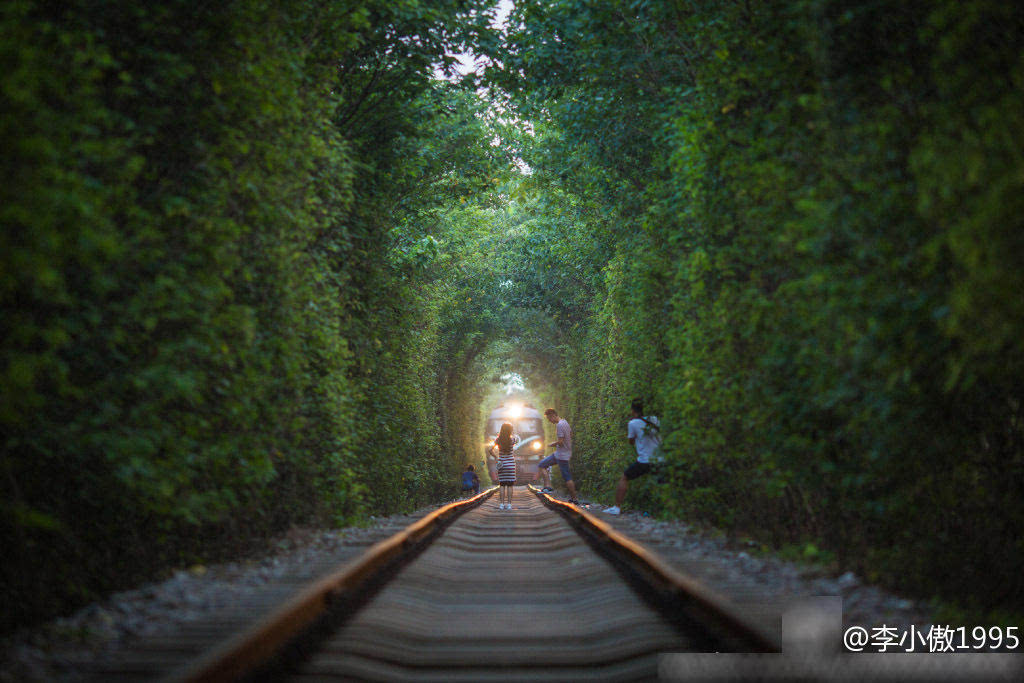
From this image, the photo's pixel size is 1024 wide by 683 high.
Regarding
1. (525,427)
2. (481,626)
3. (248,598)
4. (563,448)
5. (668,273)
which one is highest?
(668,273)

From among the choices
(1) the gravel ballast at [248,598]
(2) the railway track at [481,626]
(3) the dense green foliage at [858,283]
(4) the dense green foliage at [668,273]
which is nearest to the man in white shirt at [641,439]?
(4) the dense green foliage at [668,273]

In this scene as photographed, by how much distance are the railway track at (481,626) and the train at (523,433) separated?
33009mm

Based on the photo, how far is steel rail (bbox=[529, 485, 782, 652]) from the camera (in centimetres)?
371

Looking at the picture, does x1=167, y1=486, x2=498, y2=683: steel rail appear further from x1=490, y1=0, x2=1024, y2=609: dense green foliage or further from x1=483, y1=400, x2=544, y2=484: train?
x1=483, y1=400, x2=544, y2=484: train

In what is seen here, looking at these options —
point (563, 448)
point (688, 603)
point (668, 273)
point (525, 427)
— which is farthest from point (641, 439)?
point (525, 427)

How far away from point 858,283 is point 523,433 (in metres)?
40.3

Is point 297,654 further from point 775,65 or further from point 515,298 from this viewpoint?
point 515,298

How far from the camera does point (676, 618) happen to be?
4719 millimetres

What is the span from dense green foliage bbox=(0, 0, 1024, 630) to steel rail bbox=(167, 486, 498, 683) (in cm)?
104

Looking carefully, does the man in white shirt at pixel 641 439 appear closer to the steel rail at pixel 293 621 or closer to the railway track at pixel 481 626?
the railway track at pixel 481 626

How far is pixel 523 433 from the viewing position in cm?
4484

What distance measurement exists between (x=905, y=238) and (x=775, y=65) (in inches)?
102

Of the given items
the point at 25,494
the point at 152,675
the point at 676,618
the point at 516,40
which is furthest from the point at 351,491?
the point at 516,40

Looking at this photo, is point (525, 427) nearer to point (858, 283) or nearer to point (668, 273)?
point (668, 273)
